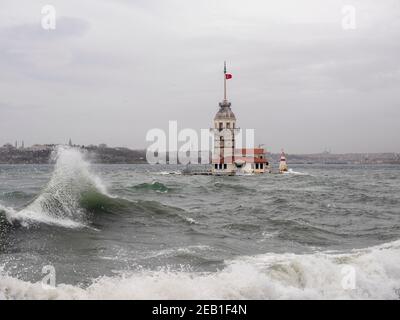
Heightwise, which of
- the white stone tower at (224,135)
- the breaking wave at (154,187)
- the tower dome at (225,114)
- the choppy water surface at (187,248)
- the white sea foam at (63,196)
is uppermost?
the tower dome at (225,114)

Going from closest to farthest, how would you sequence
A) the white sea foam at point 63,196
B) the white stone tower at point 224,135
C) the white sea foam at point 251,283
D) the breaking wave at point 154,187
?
the white sea foam at point 251,283
the white sea foam at point 63,196
the breaking wave at point 154,187
the white stone tower at point 224,135

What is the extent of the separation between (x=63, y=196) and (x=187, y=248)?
7844mm

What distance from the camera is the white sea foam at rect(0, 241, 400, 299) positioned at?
785 cm

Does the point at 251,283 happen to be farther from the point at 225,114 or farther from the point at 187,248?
the point at 225,114

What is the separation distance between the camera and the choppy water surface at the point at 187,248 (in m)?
8.43

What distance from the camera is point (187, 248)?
12.7 metres

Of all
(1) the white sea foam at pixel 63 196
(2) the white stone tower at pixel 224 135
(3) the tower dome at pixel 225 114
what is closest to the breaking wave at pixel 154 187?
(1) the white sea foam at pixel 63 196

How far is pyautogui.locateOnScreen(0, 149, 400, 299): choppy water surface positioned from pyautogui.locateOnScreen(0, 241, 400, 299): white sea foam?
2 cm

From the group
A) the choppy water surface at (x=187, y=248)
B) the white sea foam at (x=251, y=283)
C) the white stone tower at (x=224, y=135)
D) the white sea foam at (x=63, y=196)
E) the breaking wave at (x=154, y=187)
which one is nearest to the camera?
the white sea foam at (x=251, y=283)

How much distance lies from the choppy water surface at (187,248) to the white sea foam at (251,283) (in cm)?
2

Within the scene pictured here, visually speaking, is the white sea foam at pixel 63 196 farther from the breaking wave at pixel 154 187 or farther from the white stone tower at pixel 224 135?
the white stone tower at pixel 224 135

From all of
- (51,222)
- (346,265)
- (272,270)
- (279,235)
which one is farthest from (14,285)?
(279,235)

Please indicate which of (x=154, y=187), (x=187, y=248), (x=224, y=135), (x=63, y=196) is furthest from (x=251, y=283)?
(x=224, y=135)

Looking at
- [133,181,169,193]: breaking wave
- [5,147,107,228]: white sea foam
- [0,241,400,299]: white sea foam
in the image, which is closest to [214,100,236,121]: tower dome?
[133,181,169,193]: breaking wave
